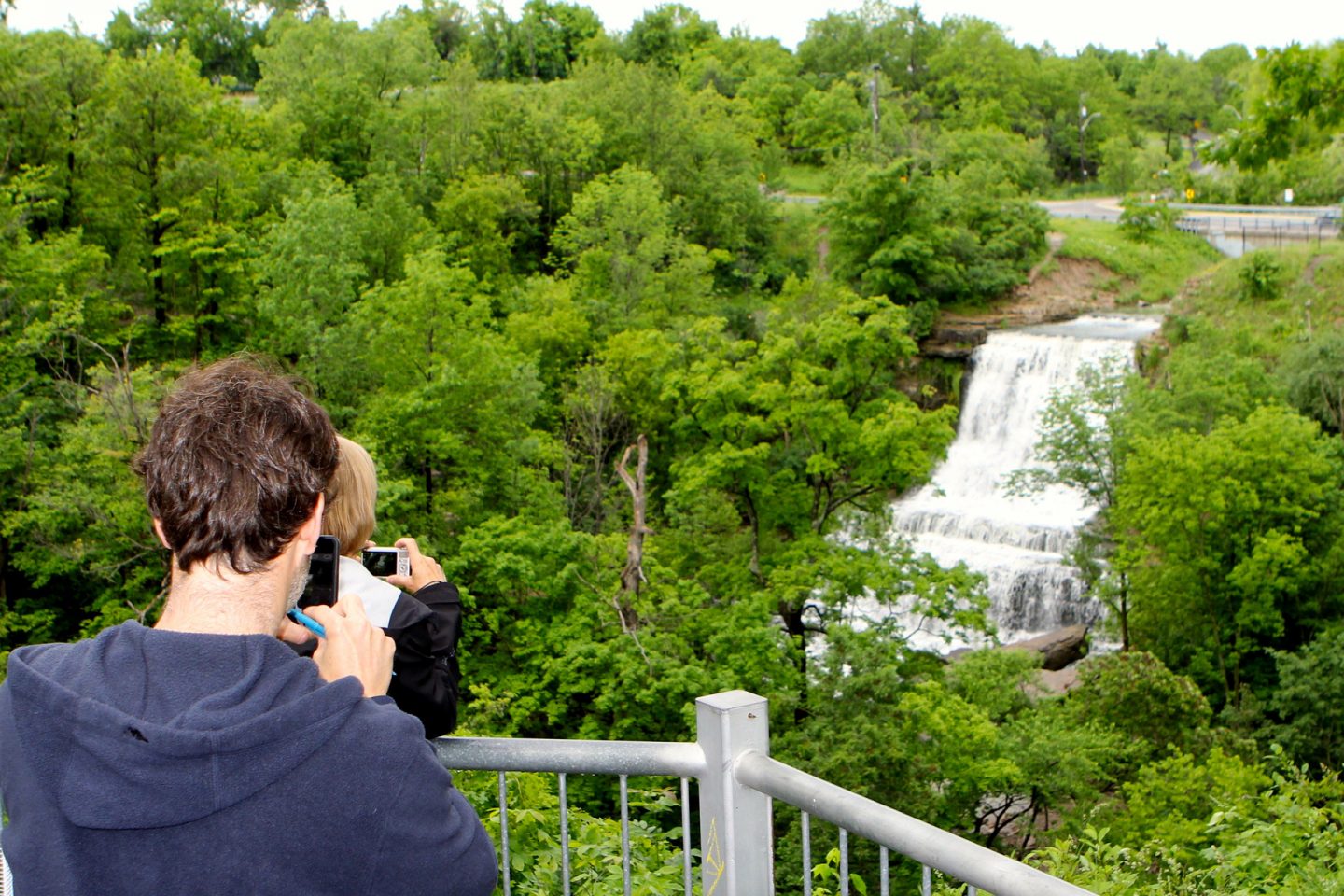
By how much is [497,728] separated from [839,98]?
4582cm

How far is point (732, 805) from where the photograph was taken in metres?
2.67

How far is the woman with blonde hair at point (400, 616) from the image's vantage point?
8.36ft

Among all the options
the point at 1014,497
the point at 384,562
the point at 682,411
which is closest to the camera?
the point at 384,562

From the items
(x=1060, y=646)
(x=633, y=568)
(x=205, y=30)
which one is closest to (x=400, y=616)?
(x=633, y=568)

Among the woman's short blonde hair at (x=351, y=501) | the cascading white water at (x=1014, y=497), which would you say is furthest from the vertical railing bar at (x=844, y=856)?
the cascading white water at (x=1014, y=497)

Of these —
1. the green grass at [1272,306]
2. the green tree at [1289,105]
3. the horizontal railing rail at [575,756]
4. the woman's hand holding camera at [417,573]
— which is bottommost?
the green grass at [1272,306]

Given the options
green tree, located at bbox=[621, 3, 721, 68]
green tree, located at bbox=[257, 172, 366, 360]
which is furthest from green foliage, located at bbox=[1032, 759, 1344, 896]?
green tree, located at bbox=[621, 3, 721, 68]

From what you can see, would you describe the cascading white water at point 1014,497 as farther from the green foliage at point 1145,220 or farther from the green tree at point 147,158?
the green tree at point 147,158

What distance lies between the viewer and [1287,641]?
74.4 ft

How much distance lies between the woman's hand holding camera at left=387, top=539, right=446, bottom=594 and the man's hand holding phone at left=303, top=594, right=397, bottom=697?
39.5 inches

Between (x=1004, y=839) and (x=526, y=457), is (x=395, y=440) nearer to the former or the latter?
(x=526, y=457)

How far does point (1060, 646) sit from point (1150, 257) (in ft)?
63.7

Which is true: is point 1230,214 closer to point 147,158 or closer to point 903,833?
point 147,158

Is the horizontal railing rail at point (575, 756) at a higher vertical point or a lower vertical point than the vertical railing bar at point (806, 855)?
higher
